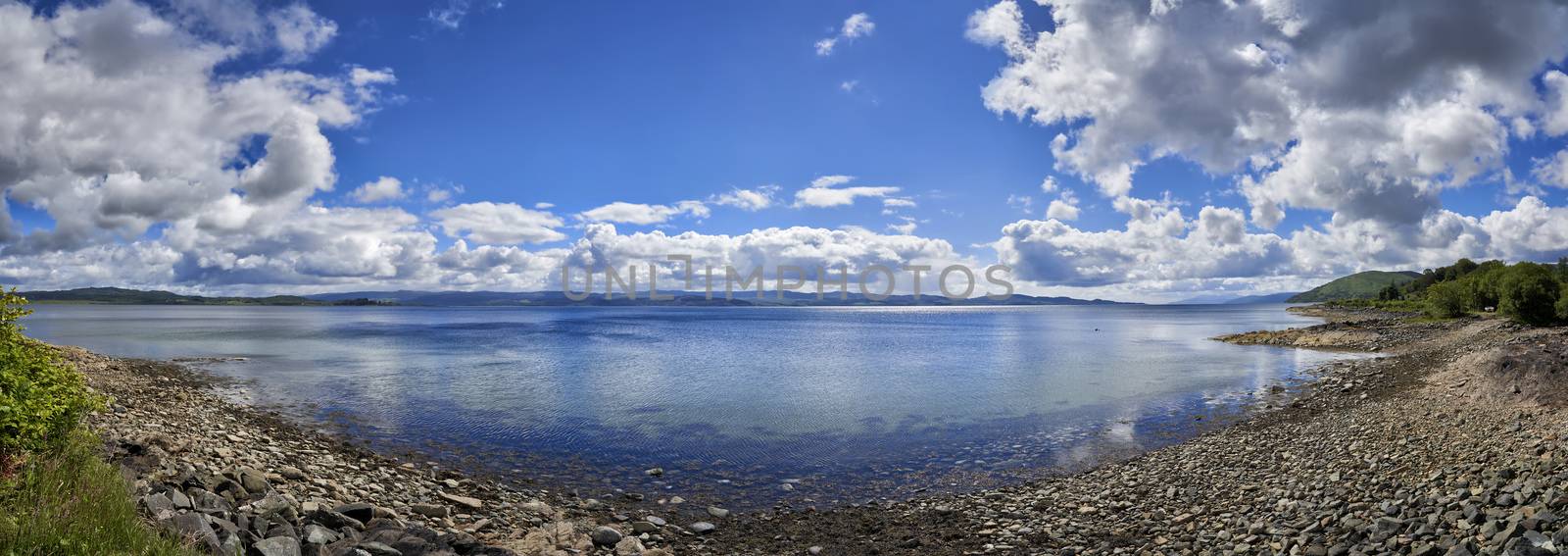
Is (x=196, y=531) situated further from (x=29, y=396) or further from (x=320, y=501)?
(x=320, y=501)

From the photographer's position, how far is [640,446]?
1053 inches

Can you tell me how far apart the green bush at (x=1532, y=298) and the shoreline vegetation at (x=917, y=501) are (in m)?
62.7

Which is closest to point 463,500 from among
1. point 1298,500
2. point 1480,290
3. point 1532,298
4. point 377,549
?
point 377,549

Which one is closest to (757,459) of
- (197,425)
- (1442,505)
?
(1442,505)

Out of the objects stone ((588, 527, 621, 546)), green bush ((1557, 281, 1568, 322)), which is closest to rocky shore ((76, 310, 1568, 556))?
stone ((588, 527, 621, 546))

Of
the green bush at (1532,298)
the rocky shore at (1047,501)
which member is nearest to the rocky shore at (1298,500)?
the rocky shore at (1047,501)

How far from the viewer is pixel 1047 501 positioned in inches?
718

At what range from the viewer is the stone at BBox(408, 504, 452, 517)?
50.7 ft

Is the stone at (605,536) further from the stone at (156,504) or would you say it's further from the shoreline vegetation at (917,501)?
the stone at (156,504)

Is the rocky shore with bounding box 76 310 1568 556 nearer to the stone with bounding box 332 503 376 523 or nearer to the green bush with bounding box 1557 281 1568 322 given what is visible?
the stone with bounding box 332 503 376 523

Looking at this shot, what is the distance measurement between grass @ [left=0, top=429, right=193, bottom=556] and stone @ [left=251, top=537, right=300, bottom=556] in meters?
1.05

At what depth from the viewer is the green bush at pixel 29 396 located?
400 inches

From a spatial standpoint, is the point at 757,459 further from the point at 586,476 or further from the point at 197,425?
the point at 197,425

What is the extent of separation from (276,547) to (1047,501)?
55.2 feet
